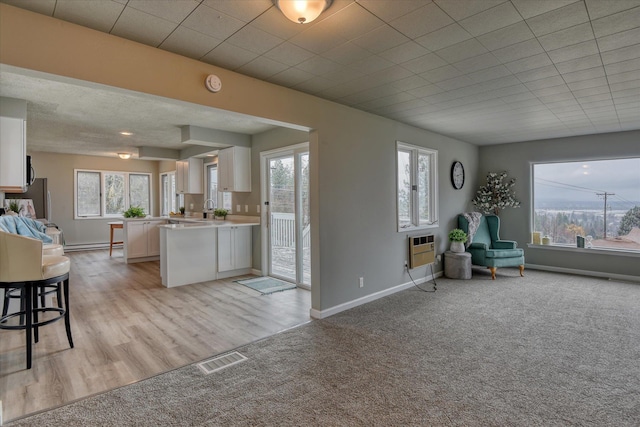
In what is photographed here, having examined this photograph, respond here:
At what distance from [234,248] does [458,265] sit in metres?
3.81

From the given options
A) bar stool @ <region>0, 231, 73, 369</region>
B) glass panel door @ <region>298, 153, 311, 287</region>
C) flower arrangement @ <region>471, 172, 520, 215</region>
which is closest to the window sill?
flower arrangement @ <region>471, 172, 520, 215</region>

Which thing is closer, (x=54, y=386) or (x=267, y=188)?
(x=54, y=386)

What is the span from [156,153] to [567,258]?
28.4ft

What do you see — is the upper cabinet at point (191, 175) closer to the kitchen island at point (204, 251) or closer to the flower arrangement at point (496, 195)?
the kitchen island at point (204, 251)

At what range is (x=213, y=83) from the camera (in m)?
2.64

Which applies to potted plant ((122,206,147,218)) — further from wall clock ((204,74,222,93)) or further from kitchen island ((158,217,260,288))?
wall clock ((204,74,222,93))

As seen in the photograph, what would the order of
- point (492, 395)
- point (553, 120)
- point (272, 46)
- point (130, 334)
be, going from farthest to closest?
point (553, 120)
point (130, 334)
point (272, 46)
point (492, 395)

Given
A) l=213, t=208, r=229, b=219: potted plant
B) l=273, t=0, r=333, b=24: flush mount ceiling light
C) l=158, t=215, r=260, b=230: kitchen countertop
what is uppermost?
l=273, t=0, r=333, b=24: flush mount ceiling light

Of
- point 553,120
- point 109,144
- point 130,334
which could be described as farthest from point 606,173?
point 109,144

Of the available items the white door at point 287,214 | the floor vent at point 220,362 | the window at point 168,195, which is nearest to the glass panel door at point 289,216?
the white door at point 287,214

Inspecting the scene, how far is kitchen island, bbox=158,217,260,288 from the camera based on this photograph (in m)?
4.94

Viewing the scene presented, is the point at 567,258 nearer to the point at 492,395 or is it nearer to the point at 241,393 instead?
the point at 492,395

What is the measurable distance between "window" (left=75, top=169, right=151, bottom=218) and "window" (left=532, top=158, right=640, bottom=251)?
394 inches

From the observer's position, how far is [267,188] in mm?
5633
